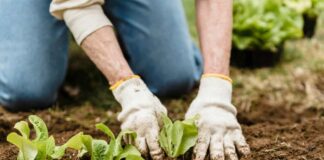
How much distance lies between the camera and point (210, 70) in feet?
6.35

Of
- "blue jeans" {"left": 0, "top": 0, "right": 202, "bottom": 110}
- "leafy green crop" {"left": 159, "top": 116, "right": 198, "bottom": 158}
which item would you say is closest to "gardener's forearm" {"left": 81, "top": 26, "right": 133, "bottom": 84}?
"leafy green crop" {"left": 159, "top": 116, "right": 198, "bottom": 158}

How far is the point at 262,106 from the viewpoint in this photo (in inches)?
103

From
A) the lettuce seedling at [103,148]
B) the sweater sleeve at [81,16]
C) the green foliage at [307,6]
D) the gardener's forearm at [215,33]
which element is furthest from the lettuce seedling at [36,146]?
the green foliage at [307,6]

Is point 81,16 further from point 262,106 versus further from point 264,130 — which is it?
point 262,106

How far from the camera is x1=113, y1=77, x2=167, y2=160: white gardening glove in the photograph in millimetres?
1756

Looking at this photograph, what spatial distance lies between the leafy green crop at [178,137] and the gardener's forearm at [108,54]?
0.88 ft

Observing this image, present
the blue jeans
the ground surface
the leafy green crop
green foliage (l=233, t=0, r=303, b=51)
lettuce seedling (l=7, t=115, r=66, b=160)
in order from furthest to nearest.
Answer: green foliage (l=233, t=0, r=303, b=51), the blue jeans, the ground surface, the leafy green crop, lettuce seedling (l=7, t=115, r=66, b=160)

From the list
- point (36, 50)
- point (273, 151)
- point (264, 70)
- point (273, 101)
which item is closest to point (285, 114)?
point (273, 101)

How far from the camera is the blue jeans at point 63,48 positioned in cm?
240

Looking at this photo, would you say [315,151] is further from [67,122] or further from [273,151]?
[67,122]

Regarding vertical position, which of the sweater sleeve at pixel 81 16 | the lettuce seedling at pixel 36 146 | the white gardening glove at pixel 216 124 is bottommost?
the white gardening glove at pixel 216 124

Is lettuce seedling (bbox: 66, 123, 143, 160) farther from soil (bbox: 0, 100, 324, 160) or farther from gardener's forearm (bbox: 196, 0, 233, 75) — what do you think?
gardener's forearm (bbox: 196, 0, 233, 75)

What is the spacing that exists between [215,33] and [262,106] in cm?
Answer: 72

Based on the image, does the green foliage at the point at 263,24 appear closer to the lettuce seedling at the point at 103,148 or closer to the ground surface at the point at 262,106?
the ground surface at the point at 262,106
